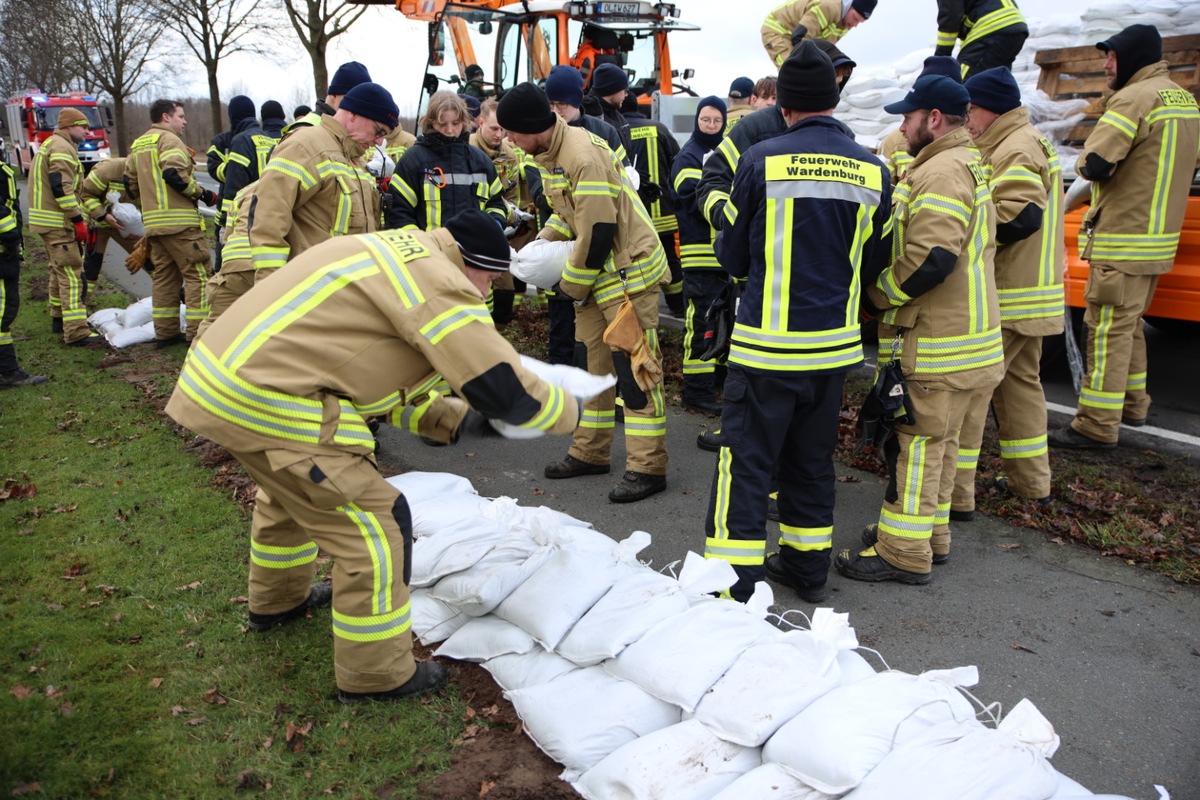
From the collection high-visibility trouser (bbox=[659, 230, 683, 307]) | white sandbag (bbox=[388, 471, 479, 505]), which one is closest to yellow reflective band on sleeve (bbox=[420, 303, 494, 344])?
white sandbag (bbox=[388, 471, 479, 505])

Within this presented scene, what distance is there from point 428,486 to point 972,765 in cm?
276

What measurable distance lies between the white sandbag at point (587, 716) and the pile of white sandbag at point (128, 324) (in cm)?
697

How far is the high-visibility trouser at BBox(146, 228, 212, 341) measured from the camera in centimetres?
825

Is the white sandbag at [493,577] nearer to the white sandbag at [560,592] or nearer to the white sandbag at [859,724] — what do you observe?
the white sandbag at [560,592]

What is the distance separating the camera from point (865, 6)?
19.5 ft

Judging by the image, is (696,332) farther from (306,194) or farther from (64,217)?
(64,217)

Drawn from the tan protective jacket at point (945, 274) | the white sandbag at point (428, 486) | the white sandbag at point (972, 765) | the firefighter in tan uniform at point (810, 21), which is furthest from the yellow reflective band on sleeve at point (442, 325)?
the firefighter in tan uniform at point (810, 21)

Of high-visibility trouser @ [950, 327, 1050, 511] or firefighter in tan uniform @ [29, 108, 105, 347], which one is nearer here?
high-visibility trouser @ [950, 327, 1050, 511]

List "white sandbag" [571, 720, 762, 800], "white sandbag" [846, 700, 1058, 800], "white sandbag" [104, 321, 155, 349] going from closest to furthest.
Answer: "white sandbag" [846, 700, 1058, 800]
"white sandbag" [571, 720, 762, 800]
"white sandbag" [104, 321, 155, 349]

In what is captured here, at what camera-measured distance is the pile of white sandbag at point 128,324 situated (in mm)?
8469

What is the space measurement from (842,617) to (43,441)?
17.7 feet

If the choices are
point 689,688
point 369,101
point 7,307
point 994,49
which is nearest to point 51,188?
point 7,307

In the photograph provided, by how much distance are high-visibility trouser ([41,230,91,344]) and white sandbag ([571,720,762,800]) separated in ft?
26.3

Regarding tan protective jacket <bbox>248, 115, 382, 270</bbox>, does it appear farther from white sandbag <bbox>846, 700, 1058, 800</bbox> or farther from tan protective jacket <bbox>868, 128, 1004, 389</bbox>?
white sandbag <bbox>846, 700, 1058, 800</bbox>
